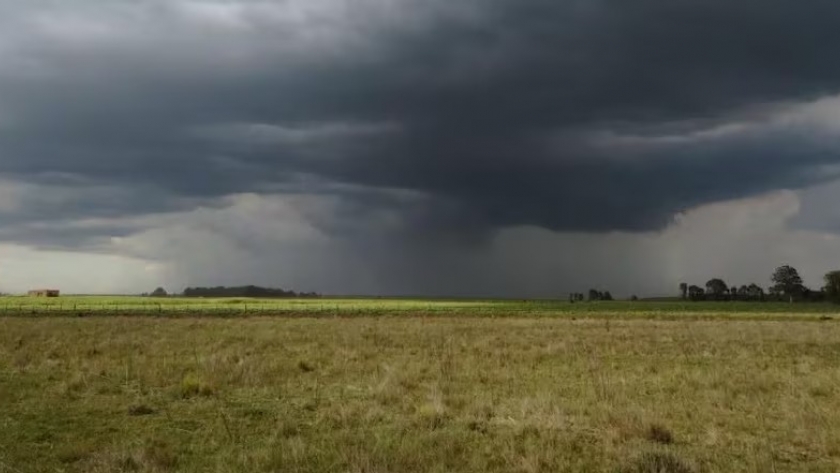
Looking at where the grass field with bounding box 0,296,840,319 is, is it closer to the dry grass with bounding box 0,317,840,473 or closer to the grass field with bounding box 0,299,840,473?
the dry grass with bounding box 0,317,840,473

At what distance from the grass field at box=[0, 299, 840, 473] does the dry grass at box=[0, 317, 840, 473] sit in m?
0.05

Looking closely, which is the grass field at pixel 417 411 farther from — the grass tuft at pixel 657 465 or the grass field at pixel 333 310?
the grass field at pixel 333 310

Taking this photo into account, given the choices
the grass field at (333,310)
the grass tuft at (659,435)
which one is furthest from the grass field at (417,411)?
the grass field at (333,310)

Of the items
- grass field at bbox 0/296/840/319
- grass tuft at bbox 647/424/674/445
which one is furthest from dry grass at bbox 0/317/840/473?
grass field at bbox 0/296/840/319

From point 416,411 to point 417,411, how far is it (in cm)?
16

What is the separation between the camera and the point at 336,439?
12258 millimetres

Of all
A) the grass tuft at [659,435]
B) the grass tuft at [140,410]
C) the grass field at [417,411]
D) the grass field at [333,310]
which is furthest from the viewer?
the grass field at [333,310]

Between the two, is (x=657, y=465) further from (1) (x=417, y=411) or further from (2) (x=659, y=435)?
(1) (x=417, y=411)

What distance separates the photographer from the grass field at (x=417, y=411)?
426 inches

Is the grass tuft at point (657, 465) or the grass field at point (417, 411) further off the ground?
the grass tuft at point (657, 465)

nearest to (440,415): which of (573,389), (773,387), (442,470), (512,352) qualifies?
(442,470)

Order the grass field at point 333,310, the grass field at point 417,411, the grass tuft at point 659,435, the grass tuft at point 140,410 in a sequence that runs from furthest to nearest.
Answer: the grass field at point 333,310 < the grass tuft at point 140,410 < the grass tuft at point 659,435 < the grass field at point 417,411

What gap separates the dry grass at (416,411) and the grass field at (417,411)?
5cm

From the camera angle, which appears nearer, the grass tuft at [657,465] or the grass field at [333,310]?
the grass tuft at [657,465]
